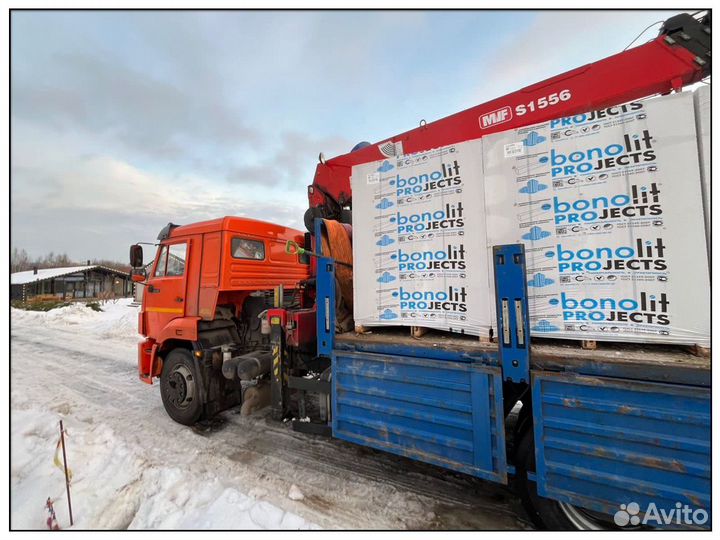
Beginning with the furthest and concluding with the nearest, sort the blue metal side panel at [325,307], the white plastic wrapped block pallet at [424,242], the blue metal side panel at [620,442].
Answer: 1. the blue metal side panel at [325,307]
2. the white plastic wrapped block pallet at [424,242]
3. the blue metal side panel at [620,442]

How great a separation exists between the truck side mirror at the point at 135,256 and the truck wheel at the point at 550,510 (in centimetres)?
583

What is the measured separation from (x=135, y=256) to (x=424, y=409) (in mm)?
5117

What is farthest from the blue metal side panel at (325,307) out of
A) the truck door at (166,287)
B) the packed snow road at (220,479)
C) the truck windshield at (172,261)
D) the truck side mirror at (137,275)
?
the truck side mirror at (137,275)

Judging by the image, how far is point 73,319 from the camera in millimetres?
14922

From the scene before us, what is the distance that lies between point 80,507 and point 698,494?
5020mm

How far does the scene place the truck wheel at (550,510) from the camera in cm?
239

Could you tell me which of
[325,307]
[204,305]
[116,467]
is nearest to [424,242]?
[325,307]

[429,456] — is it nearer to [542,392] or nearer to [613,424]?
[542,392]

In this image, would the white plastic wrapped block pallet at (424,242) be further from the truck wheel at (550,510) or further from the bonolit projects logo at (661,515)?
the bonolit projects logo at (661,515)

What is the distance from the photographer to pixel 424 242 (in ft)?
9.38

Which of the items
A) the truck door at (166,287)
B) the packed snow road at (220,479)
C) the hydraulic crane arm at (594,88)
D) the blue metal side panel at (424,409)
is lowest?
the packed snow road at (220,479)

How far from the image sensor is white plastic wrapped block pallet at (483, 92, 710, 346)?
2068 mm

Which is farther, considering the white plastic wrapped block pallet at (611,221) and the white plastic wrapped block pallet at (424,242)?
the white plastic wrapped block pallet at (424,242)

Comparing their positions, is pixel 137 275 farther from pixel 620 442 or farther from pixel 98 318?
pixel 98 318
